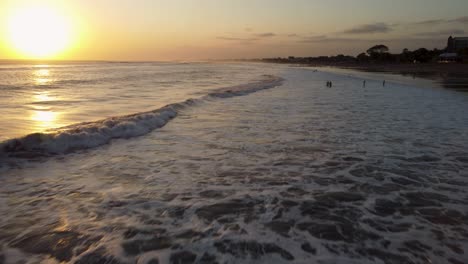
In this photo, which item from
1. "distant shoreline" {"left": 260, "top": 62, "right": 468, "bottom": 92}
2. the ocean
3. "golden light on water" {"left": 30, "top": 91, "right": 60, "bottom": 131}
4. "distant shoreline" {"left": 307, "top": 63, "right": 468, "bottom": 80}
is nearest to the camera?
the ocean

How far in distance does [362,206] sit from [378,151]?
4047mm

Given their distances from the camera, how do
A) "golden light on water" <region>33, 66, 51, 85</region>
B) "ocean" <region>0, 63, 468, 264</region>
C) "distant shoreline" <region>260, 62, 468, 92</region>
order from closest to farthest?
"ocean" <region>0, 63, 468, 264</region> → "golden light on water" <region>33, 66, 51, 85</region> → "distant shoreline" <region>260, 62, 468, 92</region>

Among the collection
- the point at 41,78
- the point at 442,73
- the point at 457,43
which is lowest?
the point at 442,73

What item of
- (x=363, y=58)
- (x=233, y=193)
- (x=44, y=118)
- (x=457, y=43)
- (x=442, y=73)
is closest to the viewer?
(x=233, y=193)

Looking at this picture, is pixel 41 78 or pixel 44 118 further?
pixel 41 78

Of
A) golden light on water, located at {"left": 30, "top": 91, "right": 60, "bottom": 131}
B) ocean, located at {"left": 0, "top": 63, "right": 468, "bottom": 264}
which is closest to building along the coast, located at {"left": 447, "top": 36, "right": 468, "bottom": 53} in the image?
ocean, located at {"left": 0, "top": 63, "right": 468, "bottom": 264}

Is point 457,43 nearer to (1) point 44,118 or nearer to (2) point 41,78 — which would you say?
(2) point 41,78

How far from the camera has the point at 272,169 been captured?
7.73 meters

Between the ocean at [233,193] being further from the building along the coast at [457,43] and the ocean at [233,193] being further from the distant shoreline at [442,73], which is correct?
the building along the coast at [457,43]

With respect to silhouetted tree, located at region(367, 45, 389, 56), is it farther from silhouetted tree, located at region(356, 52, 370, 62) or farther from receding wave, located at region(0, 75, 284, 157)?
receding wave, located at region(0, 75, 284, 157)

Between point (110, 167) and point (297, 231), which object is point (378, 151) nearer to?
point (297, 231)

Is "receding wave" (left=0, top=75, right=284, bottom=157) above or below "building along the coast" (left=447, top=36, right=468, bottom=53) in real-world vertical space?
below

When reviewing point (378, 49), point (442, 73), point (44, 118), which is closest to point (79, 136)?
point (44, 118)

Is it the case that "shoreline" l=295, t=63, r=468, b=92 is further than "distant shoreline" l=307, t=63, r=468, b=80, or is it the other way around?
"distant shoreline" l=307, t=63, r=468, b=80
